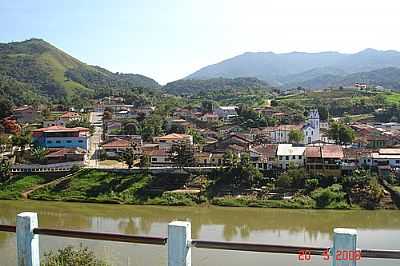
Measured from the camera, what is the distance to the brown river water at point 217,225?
10852 millimetres

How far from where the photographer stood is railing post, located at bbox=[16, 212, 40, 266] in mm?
2494

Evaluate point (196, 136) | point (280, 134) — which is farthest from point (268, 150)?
point (196, 136)

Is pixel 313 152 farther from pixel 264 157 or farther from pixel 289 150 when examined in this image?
pixel 264 157

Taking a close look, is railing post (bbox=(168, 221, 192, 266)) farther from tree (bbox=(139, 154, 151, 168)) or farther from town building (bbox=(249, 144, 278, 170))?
tree (bbox=(139, 154, 151, 168))

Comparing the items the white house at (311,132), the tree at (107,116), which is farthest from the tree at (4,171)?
the white house at (311,132)

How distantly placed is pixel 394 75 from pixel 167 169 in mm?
88080

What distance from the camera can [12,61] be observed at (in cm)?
6850

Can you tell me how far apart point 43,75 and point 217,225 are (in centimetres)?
5578

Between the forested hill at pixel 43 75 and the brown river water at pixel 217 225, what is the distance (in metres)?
32.6

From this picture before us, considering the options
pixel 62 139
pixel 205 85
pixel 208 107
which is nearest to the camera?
pixel 62 139

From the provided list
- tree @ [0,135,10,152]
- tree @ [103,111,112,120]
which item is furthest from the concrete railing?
tree @ [103,111,112,120]

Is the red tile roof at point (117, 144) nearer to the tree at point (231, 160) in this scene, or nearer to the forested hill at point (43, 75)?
the tree at point (231, 160)

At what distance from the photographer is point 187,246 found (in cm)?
220

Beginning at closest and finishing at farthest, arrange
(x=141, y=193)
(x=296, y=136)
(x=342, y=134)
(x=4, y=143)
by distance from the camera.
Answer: (x=141, y=193) → (x=342, y=134) → (x=4, y=143) → (x=296, y=136)
